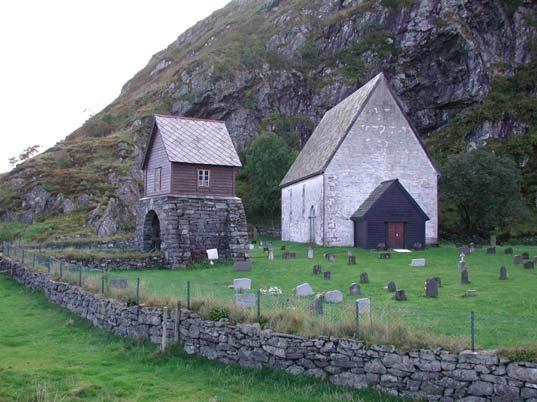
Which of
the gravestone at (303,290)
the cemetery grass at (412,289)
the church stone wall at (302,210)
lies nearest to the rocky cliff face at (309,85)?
the church stone wall at (302,210)

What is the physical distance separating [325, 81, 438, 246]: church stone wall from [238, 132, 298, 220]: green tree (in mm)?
21132

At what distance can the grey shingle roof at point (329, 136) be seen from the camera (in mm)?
44347

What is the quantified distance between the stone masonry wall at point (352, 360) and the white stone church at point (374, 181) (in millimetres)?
28031

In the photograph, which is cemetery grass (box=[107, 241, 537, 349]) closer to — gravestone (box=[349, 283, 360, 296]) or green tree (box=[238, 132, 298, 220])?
gravestone (box=[349, 283, 360, 296])

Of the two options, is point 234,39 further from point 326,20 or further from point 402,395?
point 402,395

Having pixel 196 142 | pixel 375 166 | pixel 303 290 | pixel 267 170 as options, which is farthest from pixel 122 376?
pixel 267 170

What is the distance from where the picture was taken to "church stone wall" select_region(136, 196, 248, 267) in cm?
3164

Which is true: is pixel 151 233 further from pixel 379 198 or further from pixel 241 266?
pixel 379 198

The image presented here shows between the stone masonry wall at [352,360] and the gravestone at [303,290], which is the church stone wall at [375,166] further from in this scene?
the stone masonry wall at [352,360]

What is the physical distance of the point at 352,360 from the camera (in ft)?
38.1

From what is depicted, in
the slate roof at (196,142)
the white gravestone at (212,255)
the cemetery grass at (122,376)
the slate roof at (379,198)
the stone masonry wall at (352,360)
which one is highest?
the slate roof at (196,142)

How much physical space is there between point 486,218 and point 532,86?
31.7m

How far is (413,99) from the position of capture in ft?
251

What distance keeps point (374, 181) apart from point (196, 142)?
16.7 m
